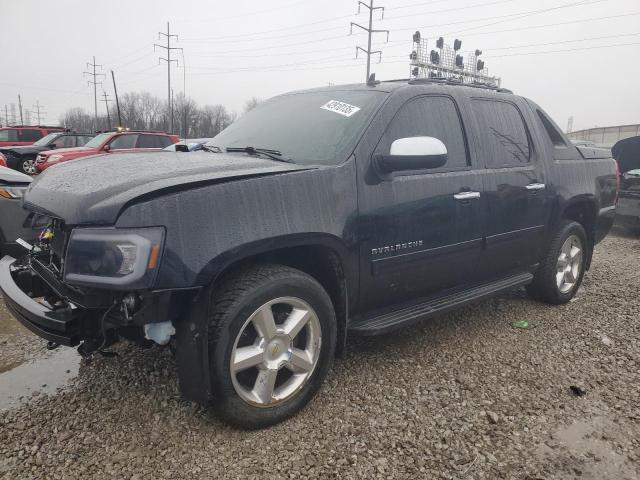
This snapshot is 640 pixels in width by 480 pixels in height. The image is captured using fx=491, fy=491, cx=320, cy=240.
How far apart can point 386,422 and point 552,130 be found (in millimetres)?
3159

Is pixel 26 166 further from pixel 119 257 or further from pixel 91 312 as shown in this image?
pixel 119 257

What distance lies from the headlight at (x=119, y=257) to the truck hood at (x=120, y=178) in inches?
3.3

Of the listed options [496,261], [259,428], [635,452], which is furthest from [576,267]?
[259,428]

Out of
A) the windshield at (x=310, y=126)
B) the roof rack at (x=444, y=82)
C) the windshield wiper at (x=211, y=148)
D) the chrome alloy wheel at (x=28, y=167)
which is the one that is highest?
the roof rack at (x=444, y=82)

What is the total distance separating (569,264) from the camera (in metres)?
4.54

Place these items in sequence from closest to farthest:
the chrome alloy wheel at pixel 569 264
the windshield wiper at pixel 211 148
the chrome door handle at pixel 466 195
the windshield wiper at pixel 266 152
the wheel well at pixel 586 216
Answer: the windshield wiper at pixel 266 152 → the chrome door handle at pixel 466 195 → the windshield wiper at pixel 211 148 → the chrome alloy wheel at pixel 569 264 → the wheel well at pixel 586 216

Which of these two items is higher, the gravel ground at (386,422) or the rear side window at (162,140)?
the rear side window at (162,140)

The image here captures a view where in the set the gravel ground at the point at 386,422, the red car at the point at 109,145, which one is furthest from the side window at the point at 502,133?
the red car at the point at 109,145

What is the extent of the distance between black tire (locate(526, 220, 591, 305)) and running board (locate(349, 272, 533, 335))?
0.47 metres

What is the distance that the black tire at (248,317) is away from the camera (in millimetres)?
2232

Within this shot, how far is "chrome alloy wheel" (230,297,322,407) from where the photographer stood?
237 cm

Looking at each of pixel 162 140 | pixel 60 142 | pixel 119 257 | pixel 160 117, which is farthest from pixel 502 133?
pixel 160 117

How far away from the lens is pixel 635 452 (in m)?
2.39

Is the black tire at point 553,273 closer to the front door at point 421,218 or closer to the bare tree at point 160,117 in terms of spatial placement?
the front door at point 421,218
